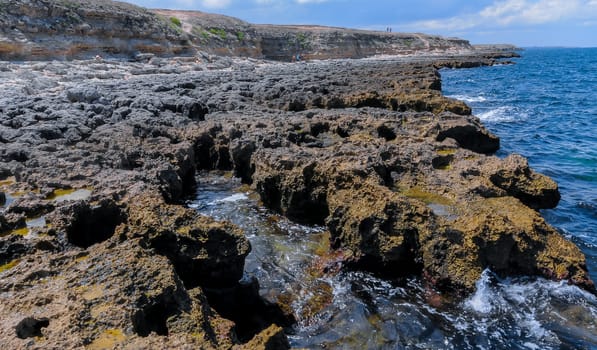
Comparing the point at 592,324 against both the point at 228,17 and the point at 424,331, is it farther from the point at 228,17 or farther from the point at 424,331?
the point at 228,17

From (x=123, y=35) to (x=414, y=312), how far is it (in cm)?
4674

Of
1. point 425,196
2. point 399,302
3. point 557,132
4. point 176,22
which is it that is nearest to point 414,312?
point 399,302

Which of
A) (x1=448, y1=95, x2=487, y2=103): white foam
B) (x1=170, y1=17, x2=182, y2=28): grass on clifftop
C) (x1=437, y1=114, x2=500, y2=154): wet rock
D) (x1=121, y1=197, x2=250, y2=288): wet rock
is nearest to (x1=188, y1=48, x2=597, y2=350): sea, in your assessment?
(x1=121, y1=197, x2=250, y2=288): wet rock

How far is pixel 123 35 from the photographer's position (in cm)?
4547

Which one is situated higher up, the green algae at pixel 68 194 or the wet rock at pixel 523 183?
the green algae at pixel 68 194

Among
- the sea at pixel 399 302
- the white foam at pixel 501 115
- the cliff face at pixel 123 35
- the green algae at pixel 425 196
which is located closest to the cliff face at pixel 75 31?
the cliff face at pixel 123 35

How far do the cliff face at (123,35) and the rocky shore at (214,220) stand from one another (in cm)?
2490

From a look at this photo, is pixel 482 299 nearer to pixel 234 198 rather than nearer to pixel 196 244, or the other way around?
pixel 196 244

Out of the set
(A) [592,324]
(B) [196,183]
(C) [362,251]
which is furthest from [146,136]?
(A) [592,324]

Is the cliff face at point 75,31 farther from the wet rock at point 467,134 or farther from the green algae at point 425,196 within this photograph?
the green algae at point 425,196

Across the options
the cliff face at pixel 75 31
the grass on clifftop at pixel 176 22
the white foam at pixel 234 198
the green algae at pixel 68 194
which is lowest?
the white foam at pixel 234 198

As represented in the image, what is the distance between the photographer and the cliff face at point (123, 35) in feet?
117

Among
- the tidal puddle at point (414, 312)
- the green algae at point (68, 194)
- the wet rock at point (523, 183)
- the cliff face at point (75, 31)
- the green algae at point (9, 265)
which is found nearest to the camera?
the green algae at point (9, 265)

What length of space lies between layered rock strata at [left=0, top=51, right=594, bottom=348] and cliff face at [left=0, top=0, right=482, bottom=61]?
2416cm
